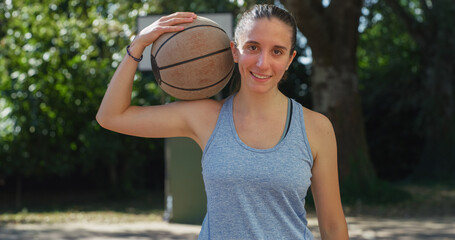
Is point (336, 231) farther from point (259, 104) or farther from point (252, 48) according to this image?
point (252, 48)

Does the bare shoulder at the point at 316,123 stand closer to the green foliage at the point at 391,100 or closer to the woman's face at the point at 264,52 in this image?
the woman's face at the point at 264,52

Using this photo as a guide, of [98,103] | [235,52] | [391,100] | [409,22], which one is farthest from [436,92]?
[235,52]

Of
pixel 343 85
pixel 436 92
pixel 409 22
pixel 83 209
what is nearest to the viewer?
pixel 83 209

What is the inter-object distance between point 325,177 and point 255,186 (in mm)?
310

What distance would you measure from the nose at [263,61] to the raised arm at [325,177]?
10.5 inches

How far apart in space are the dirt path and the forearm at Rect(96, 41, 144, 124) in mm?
5457

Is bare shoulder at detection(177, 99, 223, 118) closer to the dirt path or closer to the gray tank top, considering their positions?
the gray tank top

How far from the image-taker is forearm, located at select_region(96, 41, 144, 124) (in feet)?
7.75

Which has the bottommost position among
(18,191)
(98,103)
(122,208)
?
(122,208)

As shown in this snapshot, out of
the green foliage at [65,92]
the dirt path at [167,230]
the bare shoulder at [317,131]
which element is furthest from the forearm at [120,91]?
the green foliage at [65,92]

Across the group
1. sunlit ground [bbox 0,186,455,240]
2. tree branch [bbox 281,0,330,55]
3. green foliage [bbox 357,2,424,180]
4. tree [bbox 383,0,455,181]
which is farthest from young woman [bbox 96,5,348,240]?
green foliage [bbox 357,2,424,180]

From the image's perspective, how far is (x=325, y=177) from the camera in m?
2.30

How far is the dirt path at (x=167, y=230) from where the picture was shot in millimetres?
7734

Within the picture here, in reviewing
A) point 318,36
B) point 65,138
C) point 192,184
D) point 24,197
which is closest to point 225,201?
point 192,184
